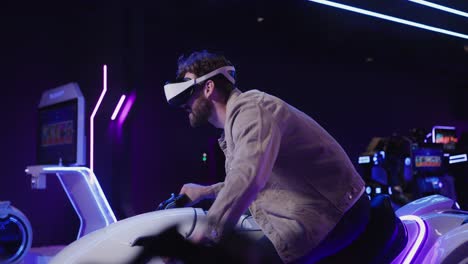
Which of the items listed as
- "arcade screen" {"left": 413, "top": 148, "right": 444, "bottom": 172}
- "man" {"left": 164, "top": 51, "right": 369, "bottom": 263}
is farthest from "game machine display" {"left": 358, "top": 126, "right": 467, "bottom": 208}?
"man" {"left": 164, "top": 51, "right": 369, "bottom": 263}

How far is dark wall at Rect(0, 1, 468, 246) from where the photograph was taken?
20.2 feet

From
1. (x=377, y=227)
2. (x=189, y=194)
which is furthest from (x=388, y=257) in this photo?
(x=189, y=194)

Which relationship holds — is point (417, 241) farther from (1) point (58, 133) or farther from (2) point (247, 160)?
(1) point (58, 133)

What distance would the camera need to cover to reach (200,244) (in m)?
0.73

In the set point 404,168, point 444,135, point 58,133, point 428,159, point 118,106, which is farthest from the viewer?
point 444,135

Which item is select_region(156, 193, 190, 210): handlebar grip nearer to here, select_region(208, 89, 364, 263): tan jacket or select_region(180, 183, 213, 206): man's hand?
select_region(180, 183, 213, 206): man's hand

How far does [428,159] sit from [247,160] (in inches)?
270

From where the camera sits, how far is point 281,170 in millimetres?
1534

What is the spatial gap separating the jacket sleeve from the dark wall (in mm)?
5035

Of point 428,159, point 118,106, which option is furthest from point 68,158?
point 428,159

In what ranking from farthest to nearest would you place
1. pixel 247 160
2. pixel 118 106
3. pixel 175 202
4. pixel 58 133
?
pixel 118 106
pixel 58 133
pixel 175 202
pixel 247 160

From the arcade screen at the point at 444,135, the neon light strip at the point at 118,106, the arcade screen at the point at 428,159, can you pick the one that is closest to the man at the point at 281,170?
the neon light strip at the point at 118,106

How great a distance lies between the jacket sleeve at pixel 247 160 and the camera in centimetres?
125

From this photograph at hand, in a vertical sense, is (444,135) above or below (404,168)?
above
